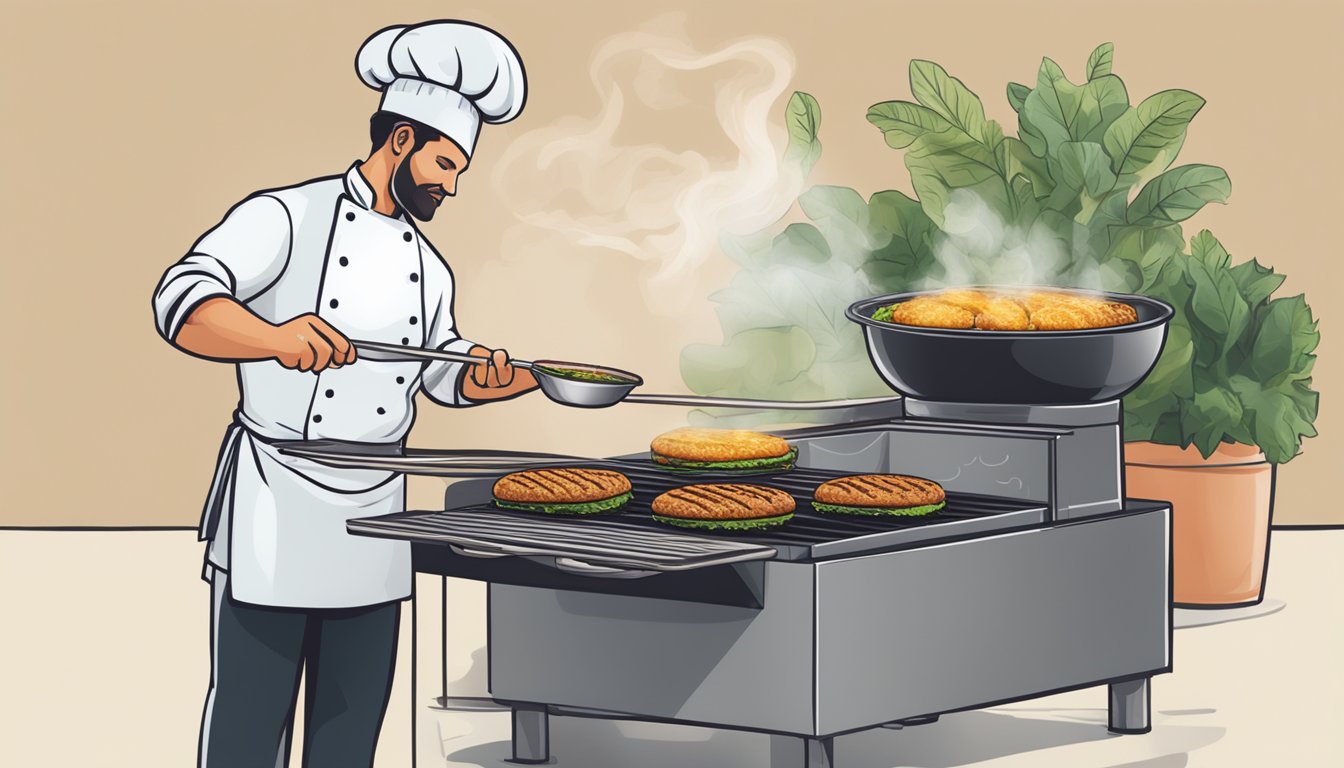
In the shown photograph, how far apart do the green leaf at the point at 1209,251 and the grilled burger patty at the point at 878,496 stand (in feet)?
10.2

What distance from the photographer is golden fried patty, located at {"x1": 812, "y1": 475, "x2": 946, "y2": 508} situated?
5691 millimetres

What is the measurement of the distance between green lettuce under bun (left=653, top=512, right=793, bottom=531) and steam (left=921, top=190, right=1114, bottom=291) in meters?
3.45

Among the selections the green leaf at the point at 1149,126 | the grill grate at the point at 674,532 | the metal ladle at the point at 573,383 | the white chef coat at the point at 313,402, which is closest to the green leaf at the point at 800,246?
the green leaf at the point at 1149,126

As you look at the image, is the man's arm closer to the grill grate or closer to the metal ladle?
the metal ladle

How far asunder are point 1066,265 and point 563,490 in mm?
3681

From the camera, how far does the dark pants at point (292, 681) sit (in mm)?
5473

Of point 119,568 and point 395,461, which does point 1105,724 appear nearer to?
point 395,461

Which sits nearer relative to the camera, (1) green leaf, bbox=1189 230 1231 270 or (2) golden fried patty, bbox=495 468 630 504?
(2) golden fried patty, bbox=495 468 630 504

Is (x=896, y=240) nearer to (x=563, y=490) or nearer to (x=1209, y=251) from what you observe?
(x=1209, y=251)

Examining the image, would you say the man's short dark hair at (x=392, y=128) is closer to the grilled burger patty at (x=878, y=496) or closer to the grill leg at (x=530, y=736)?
the grilled burger patty at (x=878, y=496)

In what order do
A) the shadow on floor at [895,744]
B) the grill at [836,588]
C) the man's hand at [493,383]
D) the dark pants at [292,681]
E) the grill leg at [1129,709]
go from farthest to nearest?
the grill leg at [1129,709] → the shadow on floor at [895,744] → the man's hand at [493,383] → the dark pants at [292,681] → the grill at [836,588]

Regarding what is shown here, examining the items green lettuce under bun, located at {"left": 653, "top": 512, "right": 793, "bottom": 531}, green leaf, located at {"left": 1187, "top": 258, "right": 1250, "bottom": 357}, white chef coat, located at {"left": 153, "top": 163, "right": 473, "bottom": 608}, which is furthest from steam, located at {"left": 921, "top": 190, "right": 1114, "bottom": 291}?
white chef coat, located at {"left": 153, "top": 163, "right": 473, "bottom": 608}

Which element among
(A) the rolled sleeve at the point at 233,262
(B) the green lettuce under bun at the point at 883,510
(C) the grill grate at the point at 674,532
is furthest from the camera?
(B) the green lettuce under bun at the point at 883,510

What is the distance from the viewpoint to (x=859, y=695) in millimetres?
5430
